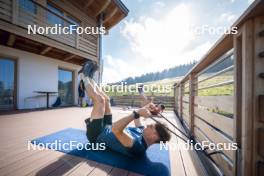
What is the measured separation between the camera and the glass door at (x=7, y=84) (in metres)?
4.45

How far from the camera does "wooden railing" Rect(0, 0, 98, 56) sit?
3.56 meters

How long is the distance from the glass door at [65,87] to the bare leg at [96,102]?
17.4 feet

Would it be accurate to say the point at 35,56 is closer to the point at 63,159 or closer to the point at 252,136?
the point at 63,159

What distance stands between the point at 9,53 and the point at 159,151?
555cm

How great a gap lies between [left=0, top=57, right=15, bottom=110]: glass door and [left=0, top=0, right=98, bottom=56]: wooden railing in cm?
160

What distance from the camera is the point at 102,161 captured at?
4.35 feet

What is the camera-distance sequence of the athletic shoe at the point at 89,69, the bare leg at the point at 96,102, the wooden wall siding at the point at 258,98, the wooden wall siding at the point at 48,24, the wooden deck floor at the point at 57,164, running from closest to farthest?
the wooden wall siding at the point at 258,98 < the wooden deck floor at the point at 57,164 < the bare leg at the point at 96,102 < the athletic shoe at the point at 89,69 < the wooden wall siding at the point at 48,24

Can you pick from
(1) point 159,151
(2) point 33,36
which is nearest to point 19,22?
(2) point 33,36

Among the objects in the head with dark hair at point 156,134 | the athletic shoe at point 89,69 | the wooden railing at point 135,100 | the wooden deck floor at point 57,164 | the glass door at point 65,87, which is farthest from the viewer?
the wooden railing at point 135,100

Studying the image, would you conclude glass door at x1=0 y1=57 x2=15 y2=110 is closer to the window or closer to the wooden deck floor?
the window

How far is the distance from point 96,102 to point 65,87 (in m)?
5.74

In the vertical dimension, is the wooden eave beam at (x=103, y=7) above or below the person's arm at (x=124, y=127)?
above

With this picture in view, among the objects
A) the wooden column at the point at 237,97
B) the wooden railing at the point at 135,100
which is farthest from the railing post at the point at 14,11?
the wooden railing at the point at 135,100

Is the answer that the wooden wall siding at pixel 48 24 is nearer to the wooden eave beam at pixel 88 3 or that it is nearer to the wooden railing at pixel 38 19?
the wooden railing at pixel 38 19
